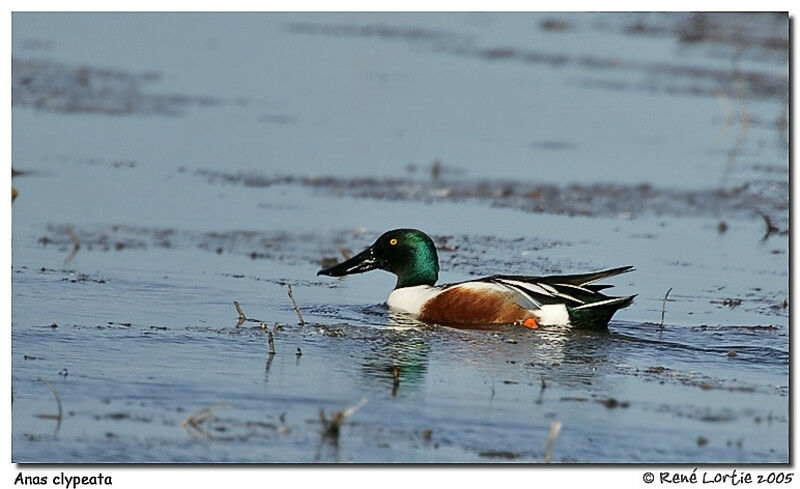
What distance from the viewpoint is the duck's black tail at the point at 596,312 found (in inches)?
325

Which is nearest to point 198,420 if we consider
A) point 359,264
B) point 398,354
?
point 398,354

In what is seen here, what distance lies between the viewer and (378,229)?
10.8 meters

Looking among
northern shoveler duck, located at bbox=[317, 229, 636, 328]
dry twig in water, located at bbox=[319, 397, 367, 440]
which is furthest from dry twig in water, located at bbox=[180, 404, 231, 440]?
northern shoveler duck, located at bbox=[317, 229, 636, 328]

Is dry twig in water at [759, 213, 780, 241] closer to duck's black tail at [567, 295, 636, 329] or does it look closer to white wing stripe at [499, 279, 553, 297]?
duck's black tail at [567, 295, 636, 329]

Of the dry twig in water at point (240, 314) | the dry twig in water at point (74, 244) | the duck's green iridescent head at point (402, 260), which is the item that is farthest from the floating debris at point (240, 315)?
the dry twig in water at point (74, 244)

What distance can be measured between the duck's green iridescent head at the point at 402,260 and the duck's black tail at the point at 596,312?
1095 millimetres

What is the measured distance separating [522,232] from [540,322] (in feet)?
8.26

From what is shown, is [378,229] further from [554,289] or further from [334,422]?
[334,422]

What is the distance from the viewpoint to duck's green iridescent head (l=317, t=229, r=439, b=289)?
359 inches

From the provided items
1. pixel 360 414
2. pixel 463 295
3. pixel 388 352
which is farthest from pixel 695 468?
pixel 463 295

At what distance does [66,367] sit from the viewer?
22.9ft

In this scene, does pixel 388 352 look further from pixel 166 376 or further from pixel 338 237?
pixel 338 237

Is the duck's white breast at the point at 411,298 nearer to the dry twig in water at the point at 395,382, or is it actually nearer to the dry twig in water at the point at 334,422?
the dry twig in water at the point at 395,382

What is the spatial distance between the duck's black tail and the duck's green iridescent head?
110 centimetres
